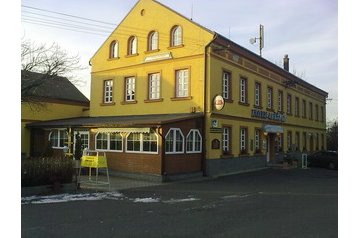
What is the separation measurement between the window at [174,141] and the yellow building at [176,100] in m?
0.04

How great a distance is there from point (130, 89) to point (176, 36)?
3.75 meters

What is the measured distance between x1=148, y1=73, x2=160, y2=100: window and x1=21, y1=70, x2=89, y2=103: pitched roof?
4233 millimetres

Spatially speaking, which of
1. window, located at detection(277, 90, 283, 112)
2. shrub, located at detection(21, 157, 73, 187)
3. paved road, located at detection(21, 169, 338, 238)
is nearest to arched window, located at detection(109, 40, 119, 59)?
window, located at detection(277, 90, 283, 112)

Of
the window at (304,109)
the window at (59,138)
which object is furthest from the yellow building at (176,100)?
the window at (304,109)

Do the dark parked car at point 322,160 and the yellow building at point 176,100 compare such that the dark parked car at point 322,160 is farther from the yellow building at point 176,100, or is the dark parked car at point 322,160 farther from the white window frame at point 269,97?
the white window frame at point 269,97

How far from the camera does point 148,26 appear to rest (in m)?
20.1

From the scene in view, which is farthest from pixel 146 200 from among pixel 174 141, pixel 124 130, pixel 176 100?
pixel 176 100

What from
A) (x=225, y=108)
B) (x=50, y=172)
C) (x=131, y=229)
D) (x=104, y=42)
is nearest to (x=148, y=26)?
(x=104, y=42)

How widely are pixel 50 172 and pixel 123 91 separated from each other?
1015cm

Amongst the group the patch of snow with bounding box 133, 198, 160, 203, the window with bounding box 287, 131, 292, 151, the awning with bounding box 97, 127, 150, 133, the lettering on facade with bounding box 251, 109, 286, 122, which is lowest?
the patch of snow with bounding box 133, 198, 160, 203

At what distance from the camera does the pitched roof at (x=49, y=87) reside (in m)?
16.8

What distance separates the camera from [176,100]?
1873 centimetres

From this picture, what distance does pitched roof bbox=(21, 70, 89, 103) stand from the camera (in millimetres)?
16781

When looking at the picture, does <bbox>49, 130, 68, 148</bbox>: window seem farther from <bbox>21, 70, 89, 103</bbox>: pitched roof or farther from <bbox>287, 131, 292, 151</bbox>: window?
<bbox>287, 131, 292, 151</bbox>: window
